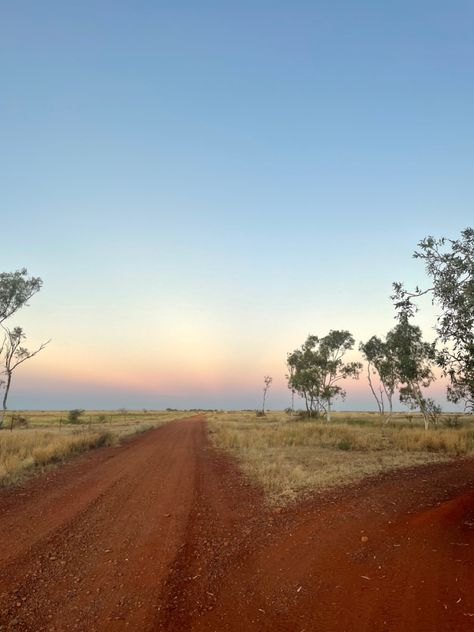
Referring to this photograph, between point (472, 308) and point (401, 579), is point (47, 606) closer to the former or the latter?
point (401, 579)

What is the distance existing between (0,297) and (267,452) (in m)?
25.3

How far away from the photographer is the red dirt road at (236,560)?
5352 millimetres

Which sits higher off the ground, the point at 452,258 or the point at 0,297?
the point at 0,297

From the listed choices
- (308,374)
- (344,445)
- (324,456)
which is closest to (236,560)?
(324,456)

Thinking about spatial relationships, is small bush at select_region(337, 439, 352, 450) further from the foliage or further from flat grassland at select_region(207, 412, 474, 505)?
the foliage

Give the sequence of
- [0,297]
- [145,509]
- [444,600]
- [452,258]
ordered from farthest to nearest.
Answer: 1. [0,297]
2. [145,509]
3. [452,258]
4. [444,600]

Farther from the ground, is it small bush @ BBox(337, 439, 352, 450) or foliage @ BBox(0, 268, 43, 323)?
foliage @ BBox(0, 268, 43, 323)

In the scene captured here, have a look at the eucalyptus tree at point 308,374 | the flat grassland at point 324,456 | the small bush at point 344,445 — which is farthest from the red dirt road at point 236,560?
the eucalyptus tree at point 308,374

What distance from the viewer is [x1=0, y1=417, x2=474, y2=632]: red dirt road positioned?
535 centimetres

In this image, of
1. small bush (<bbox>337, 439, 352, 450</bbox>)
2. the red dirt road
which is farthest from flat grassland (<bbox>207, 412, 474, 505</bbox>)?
the red dirt road

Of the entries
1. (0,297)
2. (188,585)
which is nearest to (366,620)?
(188,585)

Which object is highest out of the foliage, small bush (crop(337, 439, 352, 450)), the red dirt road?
the foliage

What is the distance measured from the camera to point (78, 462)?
19.7 m

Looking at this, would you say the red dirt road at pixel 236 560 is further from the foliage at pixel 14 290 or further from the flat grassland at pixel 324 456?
the foliage at pixel 14 290
